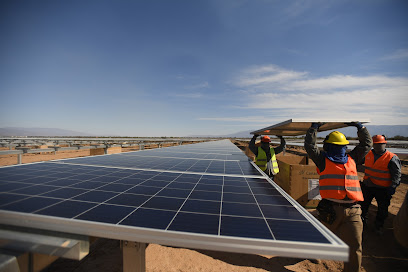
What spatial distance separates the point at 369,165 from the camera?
700cm

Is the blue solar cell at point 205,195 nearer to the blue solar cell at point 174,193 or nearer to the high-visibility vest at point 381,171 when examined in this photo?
the blue solar cell at point 174,193

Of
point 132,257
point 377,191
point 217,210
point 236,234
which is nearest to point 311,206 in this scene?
point 377,191

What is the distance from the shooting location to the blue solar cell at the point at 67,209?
244 cm

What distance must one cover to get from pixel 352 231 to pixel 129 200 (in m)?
5.03

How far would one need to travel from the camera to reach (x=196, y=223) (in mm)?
2338

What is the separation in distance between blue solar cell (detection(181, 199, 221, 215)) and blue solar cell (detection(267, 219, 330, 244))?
33.5 inches

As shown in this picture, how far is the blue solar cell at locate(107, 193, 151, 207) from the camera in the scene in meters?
2.96

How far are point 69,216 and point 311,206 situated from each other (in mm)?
8971

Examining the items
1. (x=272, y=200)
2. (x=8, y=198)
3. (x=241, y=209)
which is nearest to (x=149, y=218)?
(x=241, y=209)

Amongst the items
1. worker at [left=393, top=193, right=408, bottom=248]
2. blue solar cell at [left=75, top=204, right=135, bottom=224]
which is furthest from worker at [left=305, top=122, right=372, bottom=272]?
blue solar cell at [left=75, top=204, right=135, bottom=224]

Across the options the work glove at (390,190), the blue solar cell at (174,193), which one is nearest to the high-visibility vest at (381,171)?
the work glove at (390,190)

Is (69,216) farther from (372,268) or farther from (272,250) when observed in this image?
(372,268)

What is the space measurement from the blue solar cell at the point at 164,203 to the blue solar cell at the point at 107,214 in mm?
328

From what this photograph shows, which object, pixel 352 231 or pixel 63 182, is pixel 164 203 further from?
pixel 352 231
